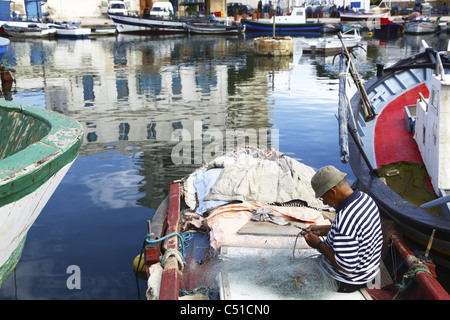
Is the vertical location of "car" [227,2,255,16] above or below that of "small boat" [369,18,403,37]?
above

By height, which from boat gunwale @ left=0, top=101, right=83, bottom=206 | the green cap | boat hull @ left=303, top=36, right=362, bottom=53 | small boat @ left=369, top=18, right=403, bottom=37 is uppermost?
small boat @ left=369, top=18, right=403, bottom=37

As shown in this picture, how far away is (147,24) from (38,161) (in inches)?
2284

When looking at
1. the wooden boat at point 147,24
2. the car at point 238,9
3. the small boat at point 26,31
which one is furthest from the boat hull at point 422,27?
the small boat at point 26,31

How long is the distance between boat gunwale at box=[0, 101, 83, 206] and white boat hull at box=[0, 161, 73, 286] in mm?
140

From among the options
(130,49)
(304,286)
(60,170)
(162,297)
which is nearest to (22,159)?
(60,170)

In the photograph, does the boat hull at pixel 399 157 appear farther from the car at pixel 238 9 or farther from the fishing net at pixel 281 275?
the car at pixel 238 9

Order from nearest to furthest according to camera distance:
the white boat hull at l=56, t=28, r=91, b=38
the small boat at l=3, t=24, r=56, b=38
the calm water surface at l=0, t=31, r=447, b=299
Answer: the calm water surface at l=0, t=31, r=447, b=299
the small boat at l=3, t=24, r=56, b=38
the white boat hull at l=56, t=28, r=91, b=38

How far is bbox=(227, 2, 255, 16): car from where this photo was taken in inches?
2964

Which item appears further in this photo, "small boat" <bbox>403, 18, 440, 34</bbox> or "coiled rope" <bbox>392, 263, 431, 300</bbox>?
"small boat" <bbox>403, 18, 440, 34</bbox>

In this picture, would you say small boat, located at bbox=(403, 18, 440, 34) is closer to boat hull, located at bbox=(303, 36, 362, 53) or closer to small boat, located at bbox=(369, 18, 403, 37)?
small boat, located at bbox=(369, 18, 403, 37)

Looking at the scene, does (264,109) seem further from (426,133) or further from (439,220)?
(439,220)

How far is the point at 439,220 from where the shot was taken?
571 centimetres

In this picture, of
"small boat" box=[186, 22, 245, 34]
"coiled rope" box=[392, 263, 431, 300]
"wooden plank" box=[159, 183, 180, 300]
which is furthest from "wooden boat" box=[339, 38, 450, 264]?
"small boat" box=[186, 22, 245, 34]

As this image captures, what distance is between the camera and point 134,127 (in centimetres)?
1509
